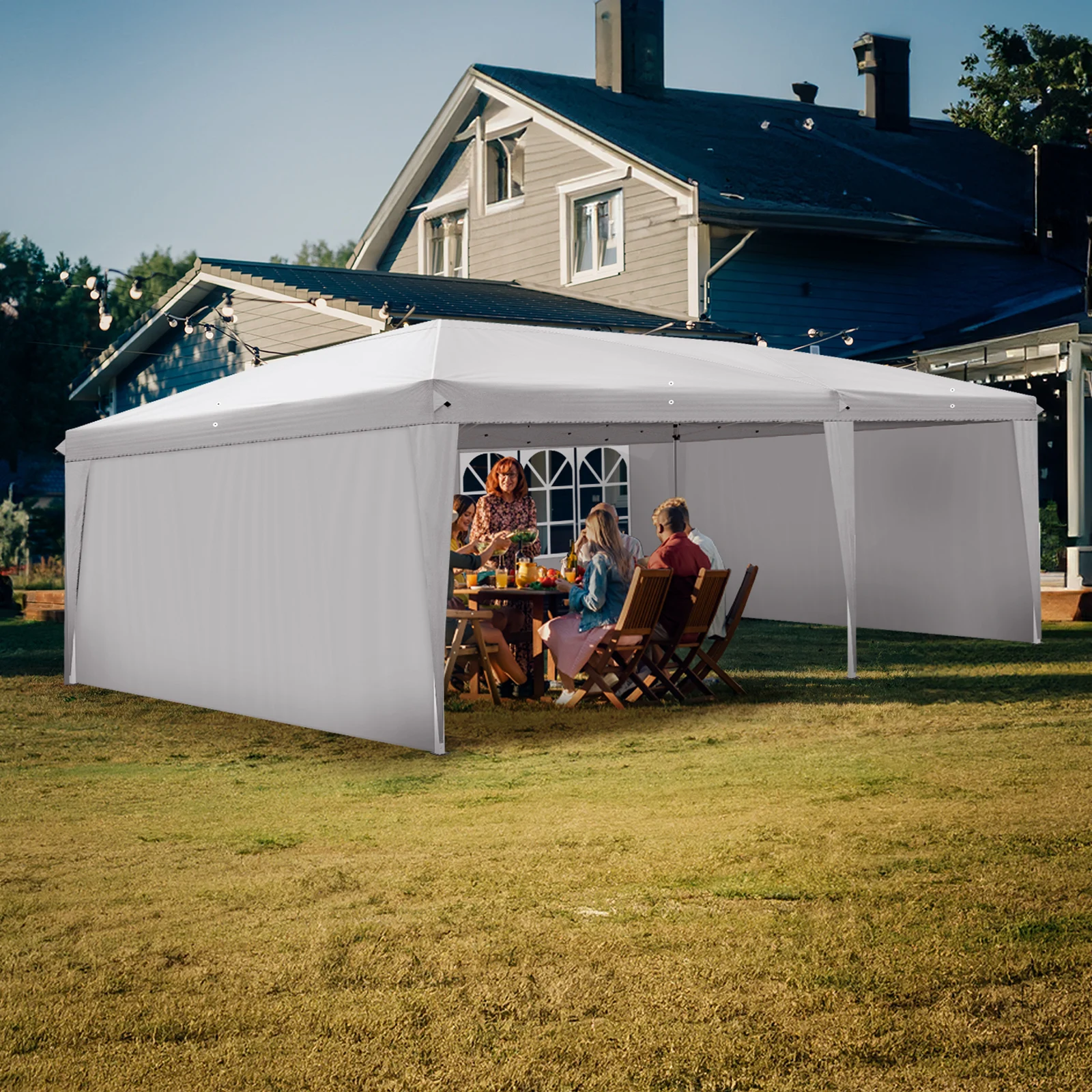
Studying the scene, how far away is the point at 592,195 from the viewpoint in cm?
2191

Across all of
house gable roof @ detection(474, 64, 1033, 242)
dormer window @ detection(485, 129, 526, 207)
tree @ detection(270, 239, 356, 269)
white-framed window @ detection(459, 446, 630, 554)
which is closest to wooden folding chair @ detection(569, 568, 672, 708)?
white-framed window @ detection(459, 446, 630, 554)

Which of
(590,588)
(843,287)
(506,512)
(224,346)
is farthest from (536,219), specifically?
(590,588)

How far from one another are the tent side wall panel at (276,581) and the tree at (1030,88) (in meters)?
26.5

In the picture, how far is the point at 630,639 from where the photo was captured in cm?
1026

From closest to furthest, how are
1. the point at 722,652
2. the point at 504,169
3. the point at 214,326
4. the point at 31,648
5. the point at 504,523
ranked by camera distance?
the point at 722,652
the point at 504,523
the point at 31,648
the point at 214,326
the point at 504,169

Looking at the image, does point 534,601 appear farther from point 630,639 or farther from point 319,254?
point 319,254

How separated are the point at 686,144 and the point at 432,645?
15.4m

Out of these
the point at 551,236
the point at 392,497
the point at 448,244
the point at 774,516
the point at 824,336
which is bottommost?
the point at 392,497

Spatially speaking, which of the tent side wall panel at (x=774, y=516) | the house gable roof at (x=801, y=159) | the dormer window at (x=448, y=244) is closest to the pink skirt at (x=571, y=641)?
the tent side wall panel at (x=774, y=516)

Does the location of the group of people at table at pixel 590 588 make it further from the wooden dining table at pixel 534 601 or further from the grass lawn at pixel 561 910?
the grass lawn at pixel 561 910

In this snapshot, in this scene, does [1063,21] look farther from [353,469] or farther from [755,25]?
[353,469]

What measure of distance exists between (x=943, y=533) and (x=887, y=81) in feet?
52.9

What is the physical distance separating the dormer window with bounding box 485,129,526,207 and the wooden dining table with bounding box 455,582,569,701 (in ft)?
42.5

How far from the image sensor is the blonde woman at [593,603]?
1034 cm
